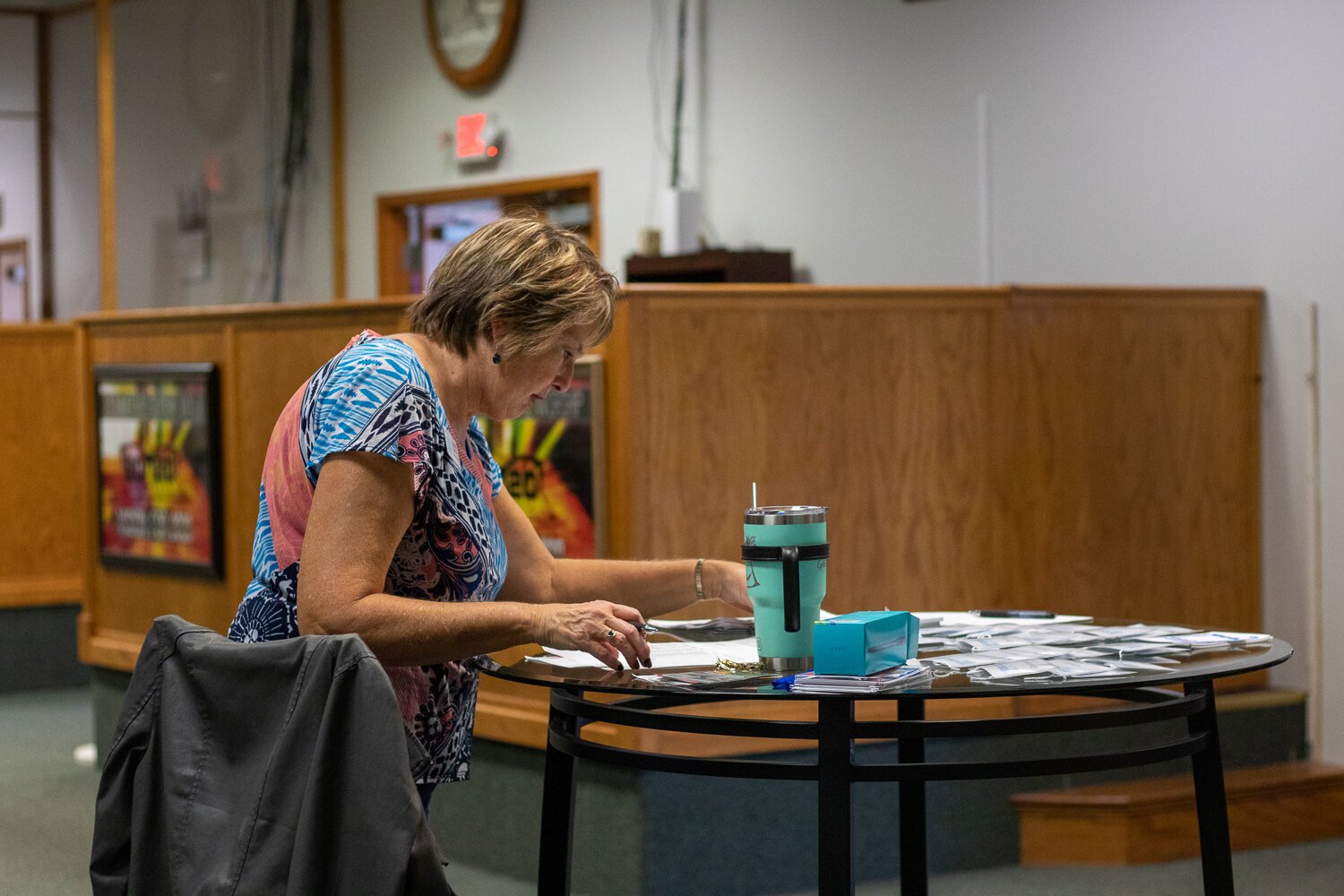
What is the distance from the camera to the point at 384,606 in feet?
5.85

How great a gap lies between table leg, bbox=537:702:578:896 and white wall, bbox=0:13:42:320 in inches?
278

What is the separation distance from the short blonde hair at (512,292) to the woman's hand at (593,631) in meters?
0.37

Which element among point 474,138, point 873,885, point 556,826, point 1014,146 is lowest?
point 873,885

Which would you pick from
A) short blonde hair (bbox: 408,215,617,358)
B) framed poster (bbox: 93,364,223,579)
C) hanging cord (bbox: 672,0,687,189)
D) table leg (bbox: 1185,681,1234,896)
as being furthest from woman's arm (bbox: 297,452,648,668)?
hanging cord (bbox: 672,0,687,189)

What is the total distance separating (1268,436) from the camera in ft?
15.4

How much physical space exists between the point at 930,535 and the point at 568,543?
3.09ft

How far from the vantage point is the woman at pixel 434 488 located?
179 cm

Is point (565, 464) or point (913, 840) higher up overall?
point (565, 464)

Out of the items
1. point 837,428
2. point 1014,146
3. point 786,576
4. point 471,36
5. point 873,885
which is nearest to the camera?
point 786,576

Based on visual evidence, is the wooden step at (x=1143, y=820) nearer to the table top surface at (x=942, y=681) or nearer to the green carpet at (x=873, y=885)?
the green carpet at (x=873, y=885)

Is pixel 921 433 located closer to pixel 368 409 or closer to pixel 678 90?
pixel 368 409

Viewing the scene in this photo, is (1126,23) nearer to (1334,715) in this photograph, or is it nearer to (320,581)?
(1334,715)

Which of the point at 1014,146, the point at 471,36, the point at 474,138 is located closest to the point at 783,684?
the point at 1014,146

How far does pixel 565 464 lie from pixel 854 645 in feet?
7.52
